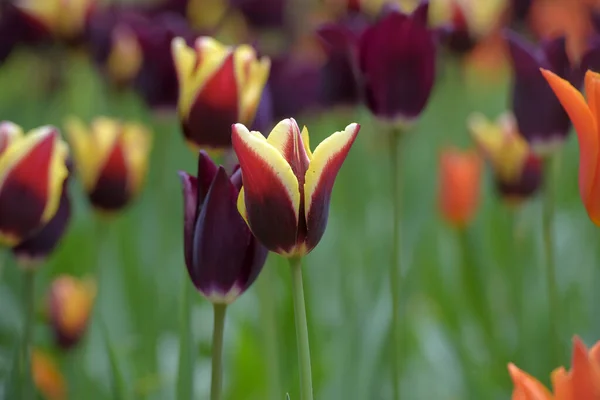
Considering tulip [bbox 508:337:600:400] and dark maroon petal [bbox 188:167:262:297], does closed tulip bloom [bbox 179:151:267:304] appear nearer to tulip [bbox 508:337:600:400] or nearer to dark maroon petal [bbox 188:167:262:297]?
dark maroon petal [bbox 188:167:262:297]

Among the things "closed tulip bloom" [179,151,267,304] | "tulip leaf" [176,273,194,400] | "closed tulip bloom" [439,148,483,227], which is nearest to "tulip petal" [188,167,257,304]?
"closed tulip bloom" [179,151,267,304]

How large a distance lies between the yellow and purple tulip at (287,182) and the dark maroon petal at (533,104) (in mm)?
350

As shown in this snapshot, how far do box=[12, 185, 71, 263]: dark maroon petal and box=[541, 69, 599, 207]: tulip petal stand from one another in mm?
413

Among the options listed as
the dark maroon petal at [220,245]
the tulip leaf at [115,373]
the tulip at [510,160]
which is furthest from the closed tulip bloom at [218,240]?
the tulip at [510,160]

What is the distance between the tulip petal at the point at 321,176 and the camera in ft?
1.44

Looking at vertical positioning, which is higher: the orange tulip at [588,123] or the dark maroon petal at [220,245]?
the orange tulip at [588,123]

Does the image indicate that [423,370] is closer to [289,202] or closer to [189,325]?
[189,325]

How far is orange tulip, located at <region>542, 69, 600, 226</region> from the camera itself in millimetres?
465

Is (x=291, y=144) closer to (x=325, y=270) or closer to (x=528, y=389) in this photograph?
(x=528, y=389)

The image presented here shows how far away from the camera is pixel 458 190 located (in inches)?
48.8

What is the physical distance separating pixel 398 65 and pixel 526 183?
1.45ft

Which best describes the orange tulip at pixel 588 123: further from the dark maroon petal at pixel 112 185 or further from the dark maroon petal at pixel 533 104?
the dark maroon petal at pixel 112 185

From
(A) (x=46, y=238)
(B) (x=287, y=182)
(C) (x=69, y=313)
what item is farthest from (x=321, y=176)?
(C) (x=69, y=313)

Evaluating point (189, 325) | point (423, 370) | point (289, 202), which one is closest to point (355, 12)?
point (423, 370)
